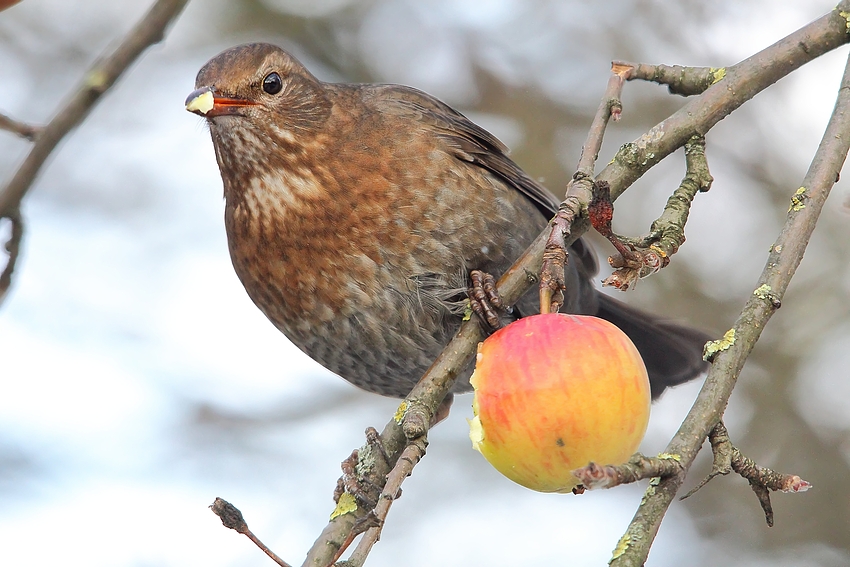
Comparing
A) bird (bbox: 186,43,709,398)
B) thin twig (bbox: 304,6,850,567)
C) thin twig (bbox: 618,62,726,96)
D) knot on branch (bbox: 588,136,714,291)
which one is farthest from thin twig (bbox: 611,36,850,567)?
bird (bbox: 186,43,709,398)

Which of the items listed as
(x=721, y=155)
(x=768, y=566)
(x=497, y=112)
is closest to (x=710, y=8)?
(x=721, y=155)

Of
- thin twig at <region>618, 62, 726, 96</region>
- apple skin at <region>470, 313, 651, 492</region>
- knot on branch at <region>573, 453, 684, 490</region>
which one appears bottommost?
knot on branch at <region>573, 453, 684, 490</region>

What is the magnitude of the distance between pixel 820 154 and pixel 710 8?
3296 mm

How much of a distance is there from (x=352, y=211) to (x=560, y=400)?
1440 millimetres

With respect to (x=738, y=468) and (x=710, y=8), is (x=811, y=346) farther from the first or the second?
(x=738, y=468)

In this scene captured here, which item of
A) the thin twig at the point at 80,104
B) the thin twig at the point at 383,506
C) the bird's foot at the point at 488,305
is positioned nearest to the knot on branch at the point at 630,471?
the thin twig at the point at 383,506

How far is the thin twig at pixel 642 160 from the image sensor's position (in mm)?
2050

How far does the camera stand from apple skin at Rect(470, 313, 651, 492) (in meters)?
1.78

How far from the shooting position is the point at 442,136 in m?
3.31

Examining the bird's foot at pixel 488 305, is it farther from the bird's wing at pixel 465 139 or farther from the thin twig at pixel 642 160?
the bird's wing at pixel 465 139

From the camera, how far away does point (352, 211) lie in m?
3.07

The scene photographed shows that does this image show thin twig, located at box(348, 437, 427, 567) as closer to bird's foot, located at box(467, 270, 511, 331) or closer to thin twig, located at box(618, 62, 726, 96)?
bird's foot, located at box(467, 270, 511, 331)

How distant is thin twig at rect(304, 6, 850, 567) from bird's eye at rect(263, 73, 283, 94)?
126cm

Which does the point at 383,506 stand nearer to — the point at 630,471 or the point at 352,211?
the point at 630,471
